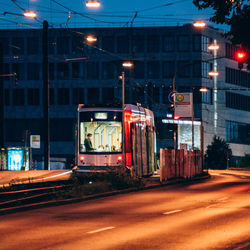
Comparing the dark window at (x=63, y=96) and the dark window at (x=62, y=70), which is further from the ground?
the dark window at (x=62, y=70)

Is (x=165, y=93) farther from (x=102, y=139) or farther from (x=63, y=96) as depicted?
(x=102, y=139)

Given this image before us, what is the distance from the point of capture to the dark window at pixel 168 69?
87875 mm

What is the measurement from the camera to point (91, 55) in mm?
88562

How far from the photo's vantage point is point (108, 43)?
292 ft

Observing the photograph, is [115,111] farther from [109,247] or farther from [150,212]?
[109,247]

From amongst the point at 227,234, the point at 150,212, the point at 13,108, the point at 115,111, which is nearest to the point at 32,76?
the point at 13,108

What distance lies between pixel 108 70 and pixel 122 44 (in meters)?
3.58

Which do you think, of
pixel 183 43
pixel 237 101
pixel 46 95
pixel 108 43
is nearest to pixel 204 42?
pixel 183 43

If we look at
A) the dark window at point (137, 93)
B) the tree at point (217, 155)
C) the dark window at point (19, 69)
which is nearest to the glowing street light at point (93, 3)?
the tree at point (217, 155)

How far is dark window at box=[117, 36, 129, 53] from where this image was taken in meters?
88.1

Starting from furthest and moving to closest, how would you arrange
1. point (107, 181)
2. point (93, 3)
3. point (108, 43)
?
point (108, 43) → point (93, 3) → point (107, 181)

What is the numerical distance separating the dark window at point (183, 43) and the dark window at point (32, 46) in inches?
685

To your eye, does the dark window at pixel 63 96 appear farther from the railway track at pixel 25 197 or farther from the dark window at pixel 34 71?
the railway track at pixel 25 197

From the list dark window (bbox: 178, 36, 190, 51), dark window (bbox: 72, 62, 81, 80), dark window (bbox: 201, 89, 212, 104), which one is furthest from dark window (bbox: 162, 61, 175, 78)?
dark window (bbox: 72, 62, 81, 80)
